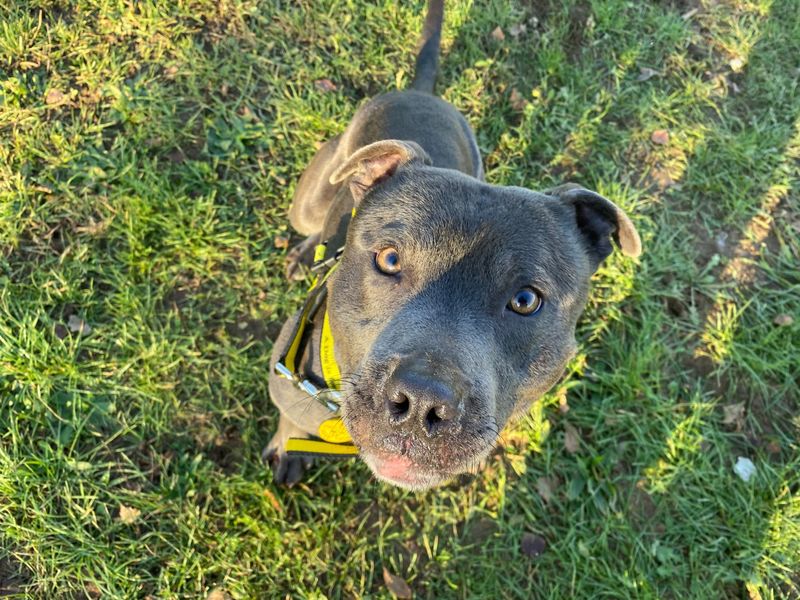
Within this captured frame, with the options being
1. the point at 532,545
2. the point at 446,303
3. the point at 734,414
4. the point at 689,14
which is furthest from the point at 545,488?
the point at 689,14

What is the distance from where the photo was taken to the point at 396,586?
3.55 meters

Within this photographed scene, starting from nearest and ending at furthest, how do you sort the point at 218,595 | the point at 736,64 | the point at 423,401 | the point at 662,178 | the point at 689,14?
the point at 423,401 < the point at 218,595 < the point at 662,178 < the point at 736,64 < the point at 689,14

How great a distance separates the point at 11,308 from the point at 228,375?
4.71 feet

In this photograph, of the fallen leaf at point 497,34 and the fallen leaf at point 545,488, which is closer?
the fallen leaf at point 545,488

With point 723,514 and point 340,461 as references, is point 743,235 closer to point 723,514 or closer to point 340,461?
point 723,514

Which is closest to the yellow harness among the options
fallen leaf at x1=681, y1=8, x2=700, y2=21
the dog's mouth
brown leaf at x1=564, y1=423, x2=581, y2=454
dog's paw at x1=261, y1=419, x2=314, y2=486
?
the dog's mouth

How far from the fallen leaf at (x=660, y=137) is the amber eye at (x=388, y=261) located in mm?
3770

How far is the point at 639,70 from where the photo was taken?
5492 millimetres

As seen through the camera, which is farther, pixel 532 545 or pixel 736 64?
pixel 736 64

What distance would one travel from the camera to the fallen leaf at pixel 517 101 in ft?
16.9

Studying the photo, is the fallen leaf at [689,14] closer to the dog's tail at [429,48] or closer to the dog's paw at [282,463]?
the dog's tail at [429,48]

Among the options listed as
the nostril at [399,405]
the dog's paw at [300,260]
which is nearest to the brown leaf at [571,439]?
the dog's paw at [300,260]

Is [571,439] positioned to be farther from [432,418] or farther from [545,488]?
[432,418]

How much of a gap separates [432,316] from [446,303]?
0.10 meters
